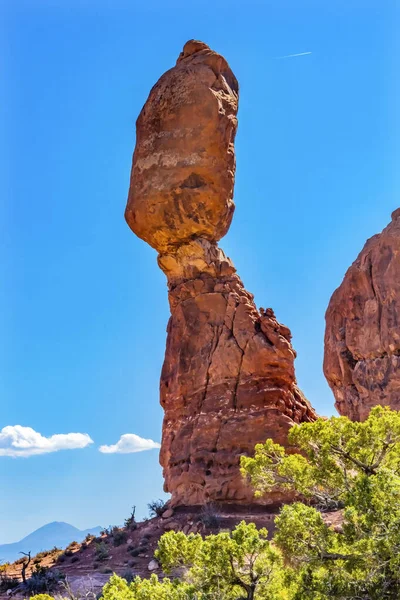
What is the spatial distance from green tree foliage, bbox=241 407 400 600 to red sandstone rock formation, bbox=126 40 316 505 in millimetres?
9911

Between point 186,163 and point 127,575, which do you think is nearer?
point 127,575

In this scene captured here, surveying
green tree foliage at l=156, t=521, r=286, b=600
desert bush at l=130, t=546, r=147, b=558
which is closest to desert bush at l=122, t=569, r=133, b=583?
desert bush at l=130, t=546, r=147, b=558

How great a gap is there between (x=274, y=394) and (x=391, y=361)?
1093 centimetres

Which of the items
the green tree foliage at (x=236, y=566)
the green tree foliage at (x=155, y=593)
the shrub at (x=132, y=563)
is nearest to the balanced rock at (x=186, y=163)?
the shrub at (x=132, y=563)

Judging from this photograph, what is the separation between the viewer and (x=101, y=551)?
22.7m

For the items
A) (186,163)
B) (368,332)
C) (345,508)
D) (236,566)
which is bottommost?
(236,566)

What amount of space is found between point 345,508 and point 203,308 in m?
15.9

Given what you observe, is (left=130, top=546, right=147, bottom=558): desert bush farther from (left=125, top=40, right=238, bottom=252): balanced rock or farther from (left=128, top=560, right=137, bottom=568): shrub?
(left=125, top=40, right=238, bottom=252): balanced rock

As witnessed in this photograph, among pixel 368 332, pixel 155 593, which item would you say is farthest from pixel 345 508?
pixel 368 332

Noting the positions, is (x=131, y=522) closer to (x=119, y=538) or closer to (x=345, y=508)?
(x=119, y=538)

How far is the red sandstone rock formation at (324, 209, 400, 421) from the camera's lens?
3222 cm

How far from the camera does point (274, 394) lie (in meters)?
23.6

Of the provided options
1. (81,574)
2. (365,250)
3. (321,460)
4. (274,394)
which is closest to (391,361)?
(365,250)

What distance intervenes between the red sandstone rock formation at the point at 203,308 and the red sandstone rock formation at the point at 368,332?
26.4 ft
